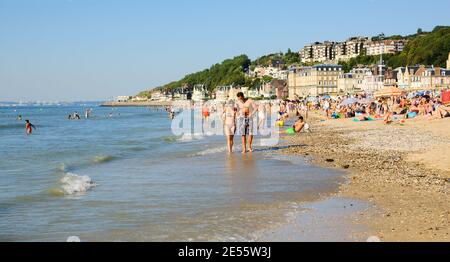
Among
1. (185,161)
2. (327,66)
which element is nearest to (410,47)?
(327,66)

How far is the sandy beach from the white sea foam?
4072 millimetres

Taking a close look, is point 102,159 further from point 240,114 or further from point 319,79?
point 319,79

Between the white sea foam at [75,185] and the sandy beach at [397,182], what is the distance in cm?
407

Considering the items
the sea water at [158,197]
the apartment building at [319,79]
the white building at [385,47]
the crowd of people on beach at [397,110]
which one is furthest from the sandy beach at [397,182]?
the white building at [385,47]

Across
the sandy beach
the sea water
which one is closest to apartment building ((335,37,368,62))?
the sandy beach

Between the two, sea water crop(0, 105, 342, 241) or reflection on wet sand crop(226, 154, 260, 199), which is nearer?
sea water crop(0, 105, 342, 241)

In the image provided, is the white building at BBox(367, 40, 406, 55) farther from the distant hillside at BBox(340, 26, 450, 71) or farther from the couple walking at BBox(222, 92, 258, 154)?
the couple walking at BBox(222, 92, 258, 154)

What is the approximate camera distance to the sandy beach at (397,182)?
5633 millimetres

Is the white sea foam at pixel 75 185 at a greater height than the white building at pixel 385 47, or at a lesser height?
lesser

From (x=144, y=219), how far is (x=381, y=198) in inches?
123

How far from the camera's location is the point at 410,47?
132 meters

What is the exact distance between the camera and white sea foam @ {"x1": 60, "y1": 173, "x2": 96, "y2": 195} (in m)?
8.80

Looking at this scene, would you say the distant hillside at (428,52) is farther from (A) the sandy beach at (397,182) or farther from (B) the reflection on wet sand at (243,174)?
(B) the reflection on wet sand at (243,174)
